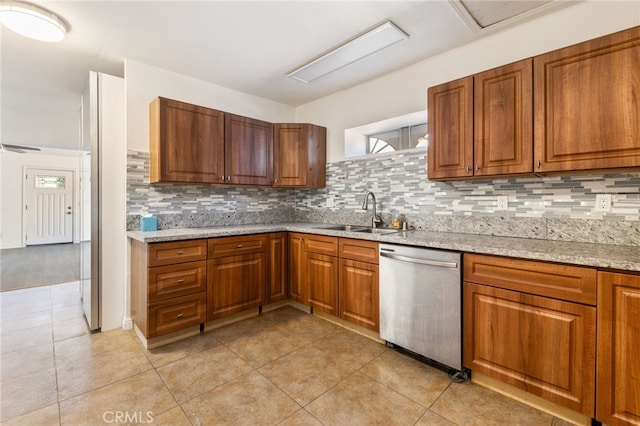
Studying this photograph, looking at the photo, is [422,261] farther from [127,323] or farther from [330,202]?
[127,323]

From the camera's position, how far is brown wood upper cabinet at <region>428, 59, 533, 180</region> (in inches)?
73.0

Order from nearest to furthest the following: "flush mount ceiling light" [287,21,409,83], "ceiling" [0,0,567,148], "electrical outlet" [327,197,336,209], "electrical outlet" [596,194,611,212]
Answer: "electrical outlet" [596,194,611,212]
"ceiling" [0,0,567,148]
"flush mount ceiling light" [287,21,409,83]
"electrical outlet" [327,197,336,209]

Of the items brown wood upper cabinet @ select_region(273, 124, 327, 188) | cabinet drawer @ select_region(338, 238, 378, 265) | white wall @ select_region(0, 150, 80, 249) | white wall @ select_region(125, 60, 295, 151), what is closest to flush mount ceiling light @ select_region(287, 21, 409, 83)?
brown wood upper cabinet @ select_region(273, 124, 327, 188)

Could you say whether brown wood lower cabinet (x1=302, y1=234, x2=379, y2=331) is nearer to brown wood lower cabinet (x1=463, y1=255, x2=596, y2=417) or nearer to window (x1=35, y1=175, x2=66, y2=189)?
brown wood lower cabinet (x1=463, y1=255, x2=596, y2=417)

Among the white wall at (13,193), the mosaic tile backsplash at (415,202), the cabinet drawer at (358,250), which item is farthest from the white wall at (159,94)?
the white wall at (13,193)

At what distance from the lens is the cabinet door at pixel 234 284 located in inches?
102

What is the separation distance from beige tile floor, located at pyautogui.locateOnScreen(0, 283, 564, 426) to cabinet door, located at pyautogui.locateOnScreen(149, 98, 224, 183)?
1.50m

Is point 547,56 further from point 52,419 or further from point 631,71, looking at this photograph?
point 52,419

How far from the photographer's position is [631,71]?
1.51m

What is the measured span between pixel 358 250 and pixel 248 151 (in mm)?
1658

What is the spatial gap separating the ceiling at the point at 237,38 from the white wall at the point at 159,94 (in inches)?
3.8

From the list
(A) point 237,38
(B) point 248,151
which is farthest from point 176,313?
(A) point 237,38

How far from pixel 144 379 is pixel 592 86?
3.28m

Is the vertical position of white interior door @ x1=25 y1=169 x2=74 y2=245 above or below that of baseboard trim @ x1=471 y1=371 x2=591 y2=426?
above
